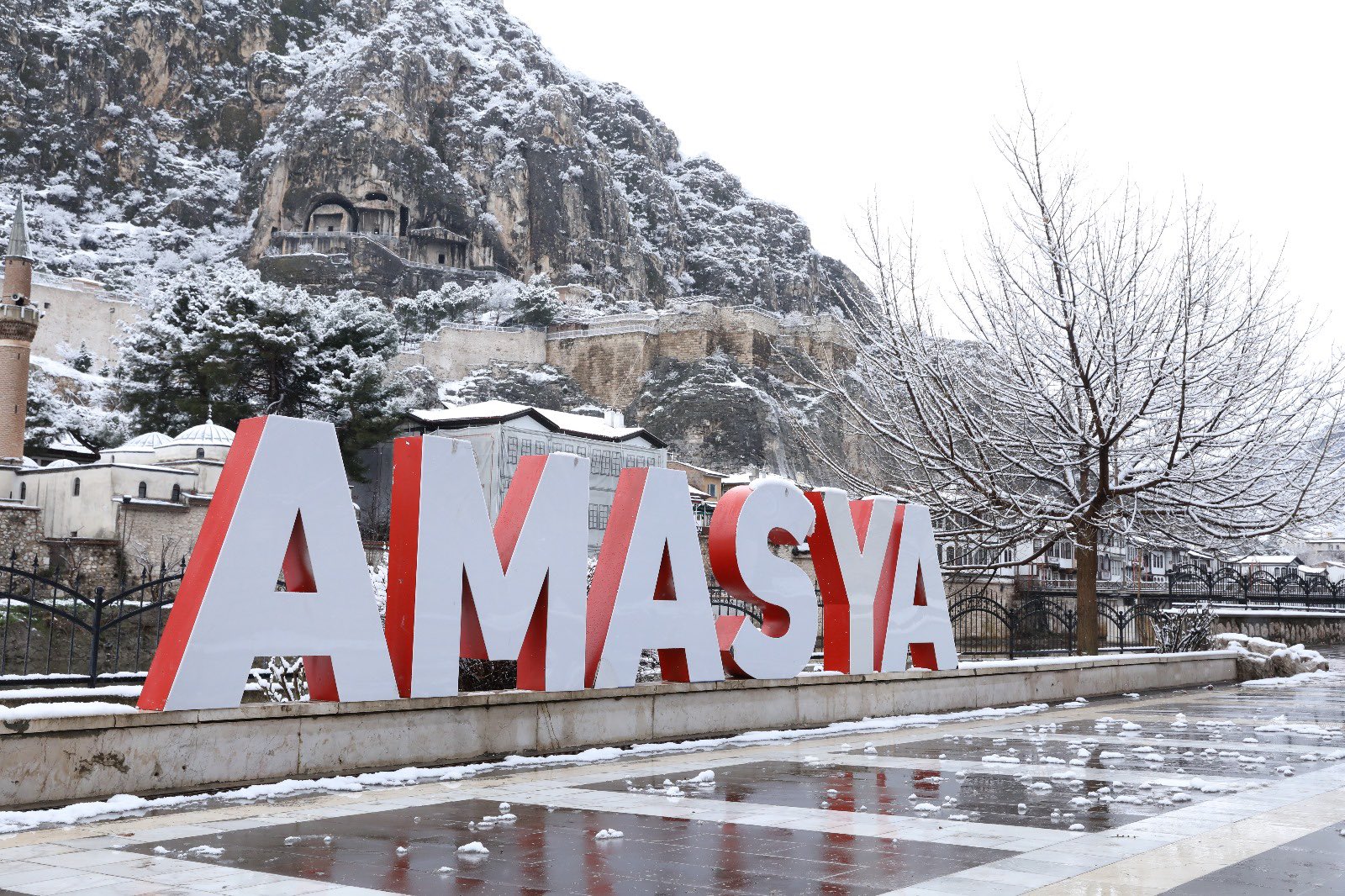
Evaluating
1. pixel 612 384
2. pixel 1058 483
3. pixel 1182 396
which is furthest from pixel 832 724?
pixel 612 384

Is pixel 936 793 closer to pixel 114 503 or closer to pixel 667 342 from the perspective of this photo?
pixel 114 503

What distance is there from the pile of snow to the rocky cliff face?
258 ft

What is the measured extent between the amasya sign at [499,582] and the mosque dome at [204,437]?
113 ft

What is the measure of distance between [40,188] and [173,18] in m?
19.7

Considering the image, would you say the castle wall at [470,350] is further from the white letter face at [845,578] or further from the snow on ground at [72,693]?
the white letter face at [845,578]

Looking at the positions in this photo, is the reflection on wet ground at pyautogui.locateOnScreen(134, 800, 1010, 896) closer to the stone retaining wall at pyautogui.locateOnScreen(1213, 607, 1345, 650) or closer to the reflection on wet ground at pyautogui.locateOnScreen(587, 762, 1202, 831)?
the reflection on wet ground at pyautogui.locateOnScreen(587, 762, 1202, 831)

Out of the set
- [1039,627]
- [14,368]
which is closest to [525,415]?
[14,368]

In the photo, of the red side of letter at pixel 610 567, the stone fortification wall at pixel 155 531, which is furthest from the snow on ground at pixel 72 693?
the stone fortification wall at pixel 155 531

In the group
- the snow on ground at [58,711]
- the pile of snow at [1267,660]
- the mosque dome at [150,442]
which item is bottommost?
the pile of snow at [1267,660]

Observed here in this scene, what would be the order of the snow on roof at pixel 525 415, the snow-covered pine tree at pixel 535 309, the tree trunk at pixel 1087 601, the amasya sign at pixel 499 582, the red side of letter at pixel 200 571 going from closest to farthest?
the red side of letter at pixel 200 571, the amasya sign at pixel 499 582, the tree trunk at pixel 1087 601, the snow on roof at pixel 525 415, the snow-covered pine tree at pixel 535 309

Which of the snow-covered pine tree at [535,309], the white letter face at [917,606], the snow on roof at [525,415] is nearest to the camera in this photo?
the white letter face at [917,606]

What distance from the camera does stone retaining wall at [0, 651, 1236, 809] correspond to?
269 inches

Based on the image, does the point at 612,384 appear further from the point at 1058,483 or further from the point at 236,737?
the point at 236,737

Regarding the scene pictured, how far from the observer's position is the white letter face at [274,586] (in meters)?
7.47
